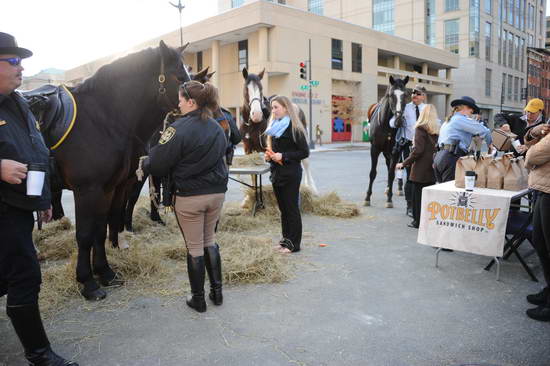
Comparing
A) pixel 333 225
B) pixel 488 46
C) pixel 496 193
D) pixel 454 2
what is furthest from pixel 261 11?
pixel 488 46

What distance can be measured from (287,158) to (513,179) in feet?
8.43

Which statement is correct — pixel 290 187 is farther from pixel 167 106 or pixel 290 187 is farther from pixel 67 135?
pixel 67 135

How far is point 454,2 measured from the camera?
173 ft

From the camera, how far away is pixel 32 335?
8.18ft

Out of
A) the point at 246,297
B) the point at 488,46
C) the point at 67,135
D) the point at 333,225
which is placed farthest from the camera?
the point at 488,46

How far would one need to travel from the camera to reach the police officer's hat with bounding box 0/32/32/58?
2336 millimetres

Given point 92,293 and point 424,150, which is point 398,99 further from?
point 92,293

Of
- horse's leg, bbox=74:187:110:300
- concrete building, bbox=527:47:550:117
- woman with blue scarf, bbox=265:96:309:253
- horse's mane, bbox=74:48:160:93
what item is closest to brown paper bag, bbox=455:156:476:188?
woman with blue scarf, bbox=265:96:309:253

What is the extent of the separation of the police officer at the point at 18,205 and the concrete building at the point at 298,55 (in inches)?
1176

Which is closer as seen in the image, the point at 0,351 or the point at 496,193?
the point at 0,351

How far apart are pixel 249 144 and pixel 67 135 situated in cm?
458

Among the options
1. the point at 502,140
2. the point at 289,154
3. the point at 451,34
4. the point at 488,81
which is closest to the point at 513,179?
the point at 502,140

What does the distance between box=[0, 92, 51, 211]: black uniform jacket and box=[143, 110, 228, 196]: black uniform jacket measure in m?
0.87

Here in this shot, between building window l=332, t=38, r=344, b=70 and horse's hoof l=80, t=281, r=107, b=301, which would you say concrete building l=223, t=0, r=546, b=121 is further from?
horse's hoof l=80, t=281, r=107, b=301
